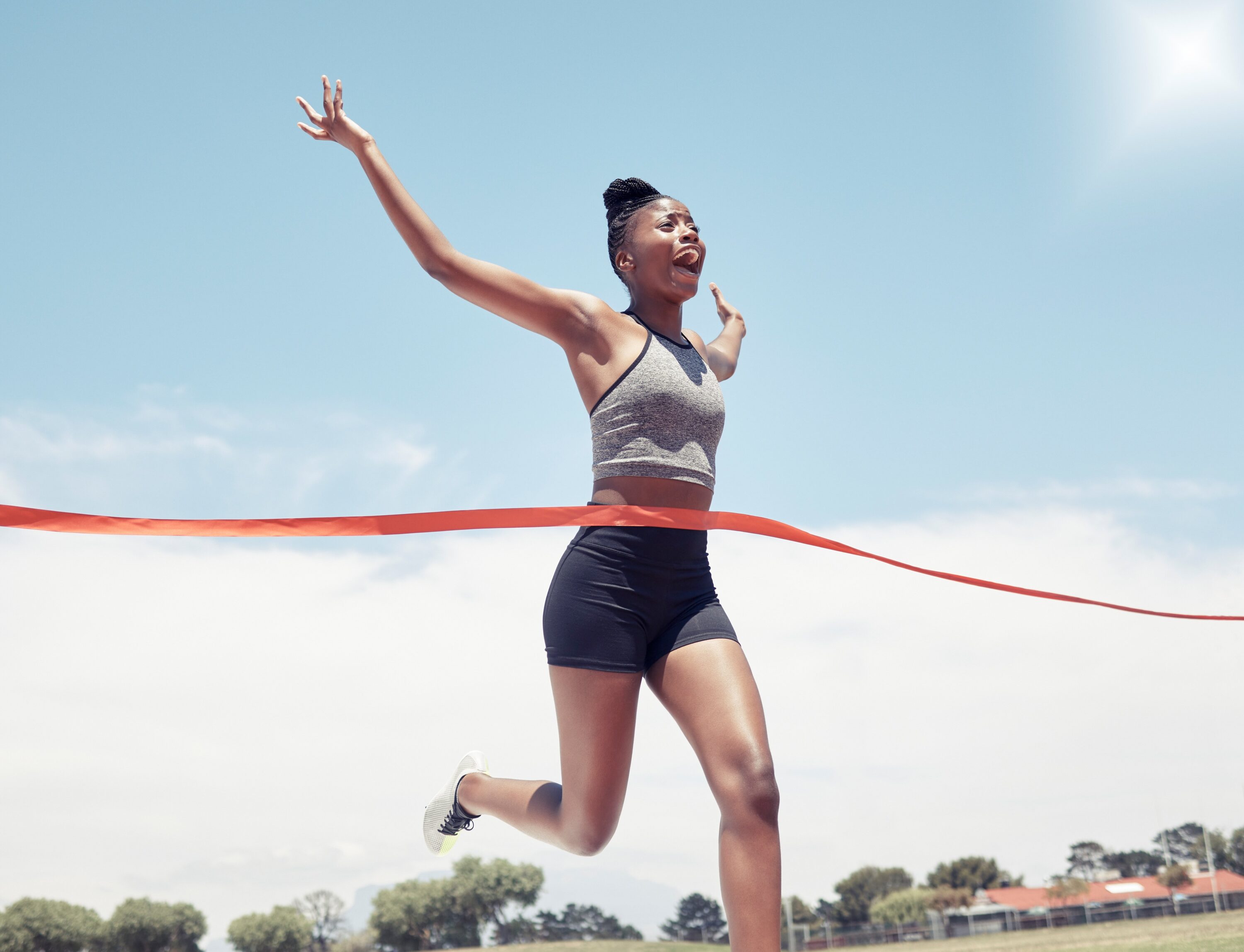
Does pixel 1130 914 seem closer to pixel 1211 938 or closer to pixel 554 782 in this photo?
pixel 1211 938

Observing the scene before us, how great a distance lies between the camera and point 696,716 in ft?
9.73

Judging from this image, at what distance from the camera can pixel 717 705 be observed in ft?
9.62

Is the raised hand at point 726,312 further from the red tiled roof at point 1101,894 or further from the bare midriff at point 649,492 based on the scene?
the red tiled roof at point 1101,894

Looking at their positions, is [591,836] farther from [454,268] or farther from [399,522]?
[454,268]

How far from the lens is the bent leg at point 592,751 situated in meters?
3.07

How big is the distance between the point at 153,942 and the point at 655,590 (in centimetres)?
3759

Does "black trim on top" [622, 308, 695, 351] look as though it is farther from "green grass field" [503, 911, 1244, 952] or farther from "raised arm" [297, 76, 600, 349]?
"green grass field" [503, 911, 1244, 952]

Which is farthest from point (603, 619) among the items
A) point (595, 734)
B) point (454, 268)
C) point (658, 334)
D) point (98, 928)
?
point (98, 928)

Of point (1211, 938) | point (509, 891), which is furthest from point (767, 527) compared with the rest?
point (509, 891)

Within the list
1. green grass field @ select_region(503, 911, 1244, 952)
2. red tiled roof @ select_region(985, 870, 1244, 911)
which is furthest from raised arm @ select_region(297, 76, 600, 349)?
red tiled roof @ select_region(985, 870, 1244, 911)

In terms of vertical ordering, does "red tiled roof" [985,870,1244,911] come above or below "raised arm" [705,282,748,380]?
below

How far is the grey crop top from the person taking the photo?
3.14 meters

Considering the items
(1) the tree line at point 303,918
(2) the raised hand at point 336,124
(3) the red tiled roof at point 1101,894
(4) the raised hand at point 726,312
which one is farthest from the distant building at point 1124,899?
(2) the raised hand at point 336,124

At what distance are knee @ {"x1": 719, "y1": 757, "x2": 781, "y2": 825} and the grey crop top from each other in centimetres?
91
